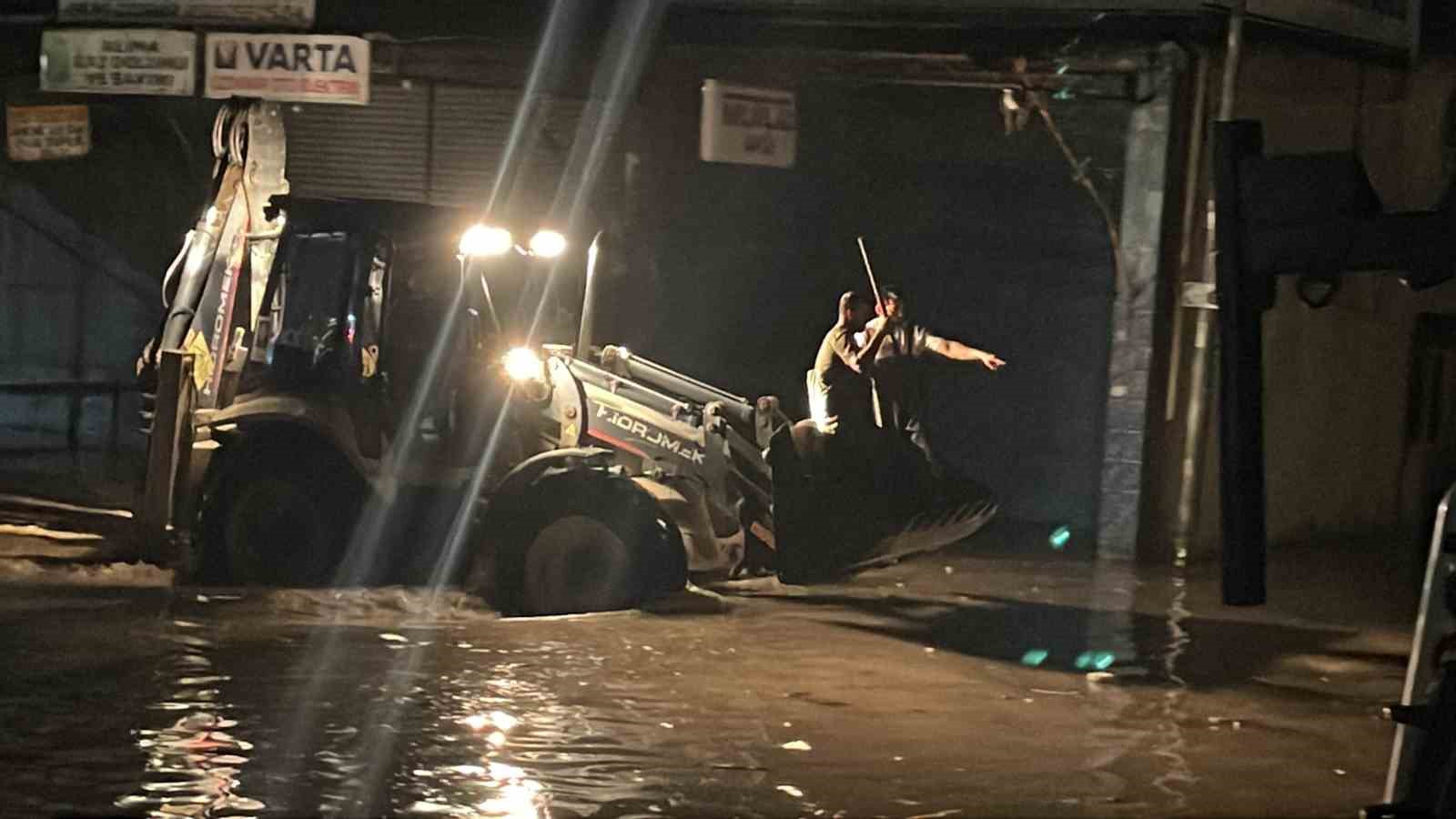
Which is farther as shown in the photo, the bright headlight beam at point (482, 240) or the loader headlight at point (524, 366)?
the loader headlight at point (524, 366)

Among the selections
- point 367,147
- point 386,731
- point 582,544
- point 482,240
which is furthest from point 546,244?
point 367,147

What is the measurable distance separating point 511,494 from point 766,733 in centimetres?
392

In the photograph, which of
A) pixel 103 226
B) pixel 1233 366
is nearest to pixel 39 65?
pixel 103 226

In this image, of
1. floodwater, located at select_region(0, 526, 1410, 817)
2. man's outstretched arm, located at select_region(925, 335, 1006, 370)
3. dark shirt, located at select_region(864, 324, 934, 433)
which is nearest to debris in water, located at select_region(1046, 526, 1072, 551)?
dark shirt, located at select_region(864, 324, 934, 433)

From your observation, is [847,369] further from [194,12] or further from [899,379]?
[194,12]

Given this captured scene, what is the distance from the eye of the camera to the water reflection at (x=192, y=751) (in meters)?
8.42

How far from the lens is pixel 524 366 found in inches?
558

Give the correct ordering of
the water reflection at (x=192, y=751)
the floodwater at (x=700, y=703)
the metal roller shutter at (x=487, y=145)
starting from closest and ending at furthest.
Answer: the water reflection at (x=192, y=751) < the floodwater at (x=700, y=703) < the metal roller shutter at (x=487, y=145)

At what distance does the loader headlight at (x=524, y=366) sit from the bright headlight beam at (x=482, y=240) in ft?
2.38

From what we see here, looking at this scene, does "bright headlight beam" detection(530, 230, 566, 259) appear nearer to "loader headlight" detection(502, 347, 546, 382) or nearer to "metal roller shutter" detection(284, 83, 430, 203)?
"loader headlight" detection(502, 347, 546, 382)

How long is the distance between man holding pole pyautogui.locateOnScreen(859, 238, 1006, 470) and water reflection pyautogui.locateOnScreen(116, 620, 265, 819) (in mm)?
6509

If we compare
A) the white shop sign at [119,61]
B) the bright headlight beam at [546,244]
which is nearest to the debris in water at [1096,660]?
the bright headlight beam at [546,244]

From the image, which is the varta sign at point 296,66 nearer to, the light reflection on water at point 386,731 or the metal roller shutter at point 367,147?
the metal roller shutter at point 367,147

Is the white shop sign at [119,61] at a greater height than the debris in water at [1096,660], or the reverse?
the white shop sign at [119,61]
